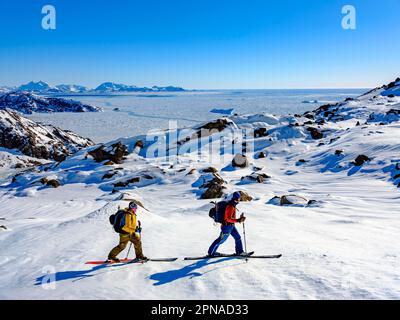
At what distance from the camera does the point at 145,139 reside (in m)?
38.0

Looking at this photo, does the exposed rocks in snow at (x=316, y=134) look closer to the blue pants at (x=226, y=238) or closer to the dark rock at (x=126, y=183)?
the dark rock at (x=126, y=183)

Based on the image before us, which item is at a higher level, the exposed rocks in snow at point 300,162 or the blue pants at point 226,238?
the blue pants at point 226,238

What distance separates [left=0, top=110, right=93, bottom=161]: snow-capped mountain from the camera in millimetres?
50594

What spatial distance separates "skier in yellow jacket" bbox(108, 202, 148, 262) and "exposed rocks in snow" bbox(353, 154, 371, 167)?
2085cm

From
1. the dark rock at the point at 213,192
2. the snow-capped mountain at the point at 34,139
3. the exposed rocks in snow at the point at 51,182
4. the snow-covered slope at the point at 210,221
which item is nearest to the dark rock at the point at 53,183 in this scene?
the exposed rocks in snow at the point at 51,182

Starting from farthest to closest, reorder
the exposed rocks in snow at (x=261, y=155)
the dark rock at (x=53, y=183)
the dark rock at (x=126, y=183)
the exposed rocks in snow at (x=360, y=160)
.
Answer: the exposed rocks in snow at (x=261, y=155) → the dark rock at (x=53, y=183) → the dark rock at (x=126, y=183) → the exposed rocks in snow at (x=360, y=160)

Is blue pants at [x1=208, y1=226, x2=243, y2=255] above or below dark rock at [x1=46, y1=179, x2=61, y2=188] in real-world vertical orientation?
above

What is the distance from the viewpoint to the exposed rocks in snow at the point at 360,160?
80.3ft

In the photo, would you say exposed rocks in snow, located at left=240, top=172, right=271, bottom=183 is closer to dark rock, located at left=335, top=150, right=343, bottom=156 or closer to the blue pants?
dark rock, located at left=335, top=150, right=343, bottom=156

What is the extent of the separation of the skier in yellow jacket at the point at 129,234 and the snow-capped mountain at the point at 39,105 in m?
141

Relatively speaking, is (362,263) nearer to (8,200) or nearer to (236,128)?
(8,200)

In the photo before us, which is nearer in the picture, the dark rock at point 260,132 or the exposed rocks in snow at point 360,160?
the exposed rocks in snow at point 360,160

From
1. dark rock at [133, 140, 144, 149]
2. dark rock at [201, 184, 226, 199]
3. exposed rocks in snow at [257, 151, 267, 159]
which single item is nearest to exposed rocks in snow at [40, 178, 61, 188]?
dark rock at [133, 140, 144, 149]

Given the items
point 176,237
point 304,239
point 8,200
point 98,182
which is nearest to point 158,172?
point 98,182
